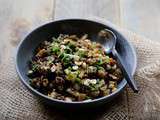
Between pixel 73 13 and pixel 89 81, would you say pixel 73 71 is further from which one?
pixel 73 13

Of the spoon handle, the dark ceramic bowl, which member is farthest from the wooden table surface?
the spoon handle

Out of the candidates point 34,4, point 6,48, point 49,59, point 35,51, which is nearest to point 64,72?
point 49,59

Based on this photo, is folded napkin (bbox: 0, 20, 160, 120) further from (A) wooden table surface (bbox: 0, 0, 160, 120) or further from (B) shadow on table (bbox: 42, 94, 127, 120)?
(A) wooden table surface (bbox: 0, 0, 160, 120)

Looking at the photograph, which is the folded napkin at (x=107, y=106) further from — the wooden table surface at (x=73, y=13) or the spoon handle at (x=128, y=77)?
the wooden table surface at (x=73, y=13)

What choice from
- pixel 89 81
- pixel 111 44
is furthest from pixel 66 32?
pixel 89 81

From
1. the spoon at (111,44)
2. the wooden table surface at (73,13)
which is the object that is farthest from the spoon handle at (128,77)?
the wooden table surface at (73,13)
